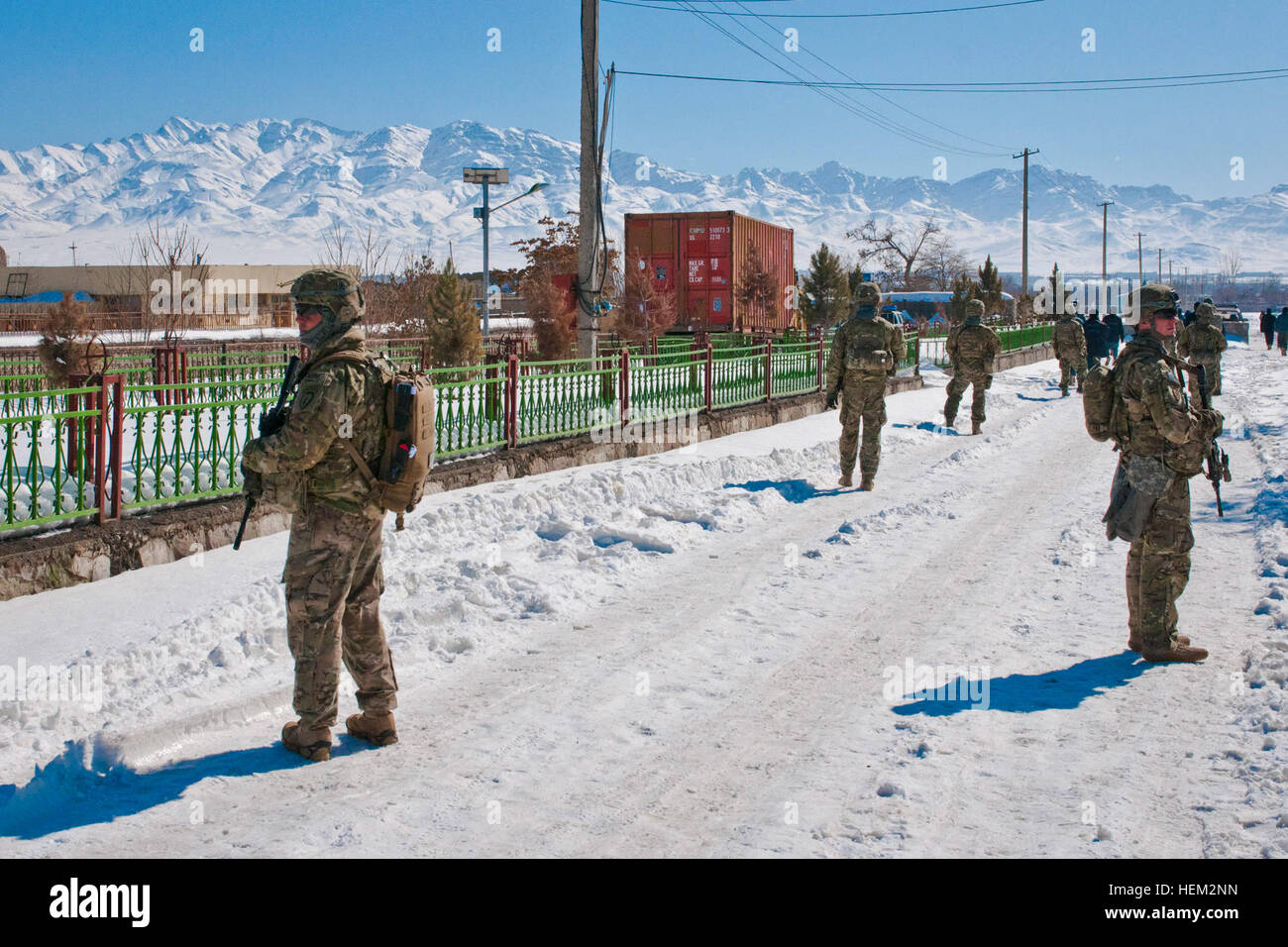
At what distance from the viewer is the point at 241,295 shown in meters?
68.2

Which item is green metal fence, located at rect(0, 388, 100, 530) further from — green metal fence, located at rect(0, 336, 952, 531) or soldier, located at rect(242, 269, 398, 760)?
soldier, located at rect(242, 269, 398, 760)

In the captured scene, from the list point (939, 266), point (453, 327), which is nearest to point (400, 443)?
point (453, 327)

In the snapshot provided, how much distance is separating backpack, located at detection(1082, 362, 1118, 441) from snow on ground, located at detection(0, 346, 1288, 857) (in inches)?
48.3

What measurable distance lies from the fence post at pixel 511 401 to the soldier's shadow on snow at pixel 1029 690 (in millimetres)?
7058

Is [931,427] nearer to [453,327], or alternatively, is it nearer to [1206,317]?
[1206,317]

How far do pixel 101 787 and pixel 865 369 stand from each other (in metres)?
8.65

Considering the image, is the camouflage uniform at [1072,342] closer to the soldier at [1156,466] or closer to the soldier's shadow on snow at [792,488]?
the soldier's shadow on snow at [792,488]

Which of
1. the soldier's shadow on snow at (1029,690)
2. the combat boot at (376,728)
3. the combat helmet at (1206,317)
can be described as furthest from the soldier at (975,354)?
the combat boot at (376,728)

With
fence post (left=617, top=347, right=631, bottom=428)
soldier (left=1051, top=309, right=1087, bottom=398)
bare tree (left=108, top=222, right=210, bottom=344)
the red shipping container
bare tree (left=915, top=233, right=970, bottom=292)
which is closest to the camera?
fence post (left=617, top=347, right=631, bottom=428)

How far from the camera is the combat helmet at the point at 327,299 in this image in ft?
14.5

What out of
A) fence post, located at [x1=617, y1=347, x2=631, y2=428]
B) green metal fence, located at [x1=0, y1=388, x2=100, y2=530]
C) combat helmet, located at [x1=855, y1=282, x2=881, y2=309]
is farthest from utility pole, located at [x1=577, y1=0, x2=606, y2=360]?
green metal fence, located at [x1=0, y1=388, x2=100, y2=530]

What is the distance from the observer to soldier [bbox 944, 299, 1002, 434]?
655 inches

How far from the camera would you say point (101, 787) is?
4.41m
